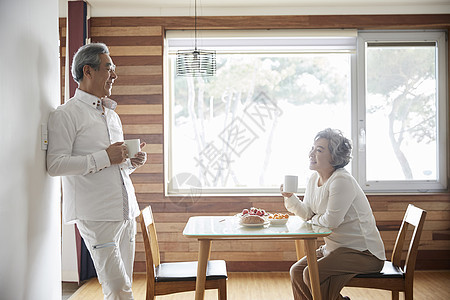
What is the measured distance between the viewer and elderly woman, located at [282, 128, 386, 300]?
258 cm

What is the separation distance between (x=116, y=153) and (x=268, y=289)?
209 centimetres

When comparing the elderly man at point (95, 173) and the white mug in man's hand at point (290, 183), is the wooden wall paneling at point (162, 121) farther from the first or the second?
the elderly man at point (95, 173)

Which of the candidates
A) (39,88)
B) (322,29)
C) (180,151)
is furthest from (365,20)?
(39,88)

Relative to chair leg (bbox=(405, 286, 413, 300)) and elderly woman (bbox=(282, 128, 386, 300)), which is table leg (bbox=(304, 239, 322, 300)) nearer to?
elderly woman (bbox=(282, 128, 386, 300))

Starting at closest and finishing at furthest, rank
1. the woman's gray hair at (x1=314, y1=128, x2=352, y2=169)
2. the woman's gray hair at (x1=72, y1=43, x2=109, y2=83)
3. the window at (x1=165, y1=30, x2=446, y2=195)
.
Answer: the woman's gray hair at (x1=72, y1=43, x2=109, y2=83), the woman's gray hair at (x1=314, y1=128, x2=352, y2=169), the window at (x1=165, y1=30, x2=446, y2=195)

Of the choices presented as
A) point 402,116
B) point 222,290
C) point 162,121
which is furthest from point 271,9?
point 222,290

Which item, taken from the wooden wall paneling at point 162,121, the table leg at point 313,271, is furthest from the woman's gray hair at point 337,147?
the wooden wall paneling at point 162,121

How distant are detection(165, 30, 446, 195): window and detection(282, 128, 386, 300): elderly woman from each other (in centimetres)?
161

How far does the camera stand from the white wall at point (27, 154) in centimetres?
181

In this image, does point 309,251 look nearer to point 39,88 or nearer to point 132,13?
point 39,88

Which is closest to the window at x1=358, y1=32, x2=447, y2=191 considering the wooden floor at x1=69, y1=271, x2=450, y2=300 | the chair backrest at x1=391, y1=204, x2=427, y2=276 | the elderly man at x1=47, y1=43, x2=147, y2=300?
the wooden floor at x1=69, y1=271, x2=450, y2=300

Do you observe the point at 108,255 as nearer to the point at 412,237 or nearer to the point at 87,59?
the point at 87,59

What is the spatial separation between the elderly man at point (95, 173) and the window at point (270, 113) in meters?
2.00

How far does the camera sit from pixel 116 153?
2213 millimetres
